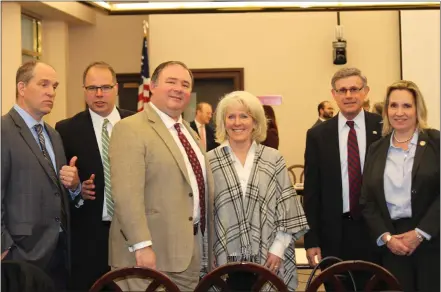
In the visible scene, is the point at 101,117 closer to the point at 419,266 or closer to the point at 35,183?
the point at 35,183

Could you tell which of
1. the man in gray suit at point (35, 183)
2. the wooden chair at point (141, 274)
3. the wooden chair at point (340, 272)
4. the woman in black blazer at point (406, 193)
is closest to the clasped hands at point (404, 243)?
the woman in black blazer at point (406, 193)

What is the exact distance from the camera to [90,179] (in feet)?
11.9

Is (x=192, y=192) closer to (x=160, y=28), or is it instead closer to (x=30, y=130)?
(x=30, y=130)

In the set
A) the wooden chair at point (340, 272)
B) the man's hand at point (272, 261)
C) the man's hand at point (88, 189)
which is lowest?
the man's hand at point (272, 261)

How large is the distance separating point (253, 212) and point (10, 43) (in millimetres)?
6174

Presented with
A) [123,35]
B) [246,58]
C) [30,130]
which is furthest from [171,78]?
[123,35]

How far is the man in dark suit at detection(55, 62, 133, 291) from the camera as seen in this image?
3744 mm

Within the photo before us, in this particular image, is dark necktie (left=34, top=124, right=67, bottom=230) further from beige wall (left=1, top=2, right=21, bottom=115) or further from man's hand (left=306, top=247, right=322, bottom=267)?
beige wall (left=1, top=2, right=21, bottom=115)

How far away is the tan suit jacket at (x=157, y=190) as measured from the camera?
9.87 feet

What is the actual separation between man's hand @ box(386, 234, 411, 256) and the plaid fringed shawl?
43 cm

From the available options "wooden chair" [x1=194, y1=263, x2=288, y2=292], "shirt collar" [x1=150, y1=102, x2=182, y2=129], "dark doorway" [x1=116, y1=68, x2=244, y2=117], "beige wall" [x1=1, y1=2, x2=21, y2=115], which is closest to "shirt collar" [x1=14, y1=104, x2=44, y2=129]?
"shirt collar" [x1=150, y1=102, x2=182, y2=129]

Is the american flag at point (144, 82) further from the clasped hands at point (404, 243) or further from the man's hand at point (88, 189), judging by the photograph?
the clasped hands at point (404, 243)

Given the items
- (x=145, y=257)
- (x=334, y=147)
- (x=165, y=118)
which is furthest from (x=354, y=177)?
(x=145, y=257)

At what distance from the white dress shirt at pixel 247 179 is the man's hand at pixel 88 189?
2.52 ft
